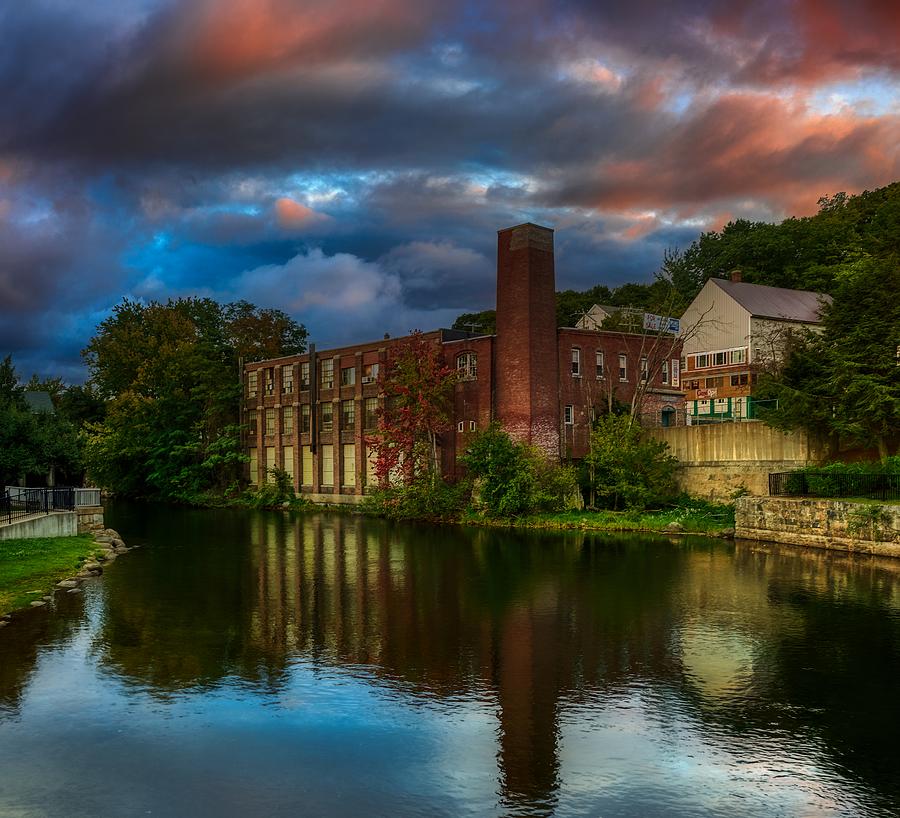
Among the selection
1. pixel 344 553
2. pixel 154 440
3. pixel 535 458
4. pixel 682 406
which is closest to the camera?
pixel 344 553

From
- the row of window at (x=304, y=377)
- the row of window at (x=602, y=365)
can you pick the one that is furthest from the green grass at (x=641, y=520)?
the row of window at (x=304, y=377)

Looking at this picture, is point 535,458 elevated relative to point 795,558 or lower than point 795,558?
elevated

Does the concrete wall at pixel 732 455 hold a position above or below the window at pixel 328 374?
below

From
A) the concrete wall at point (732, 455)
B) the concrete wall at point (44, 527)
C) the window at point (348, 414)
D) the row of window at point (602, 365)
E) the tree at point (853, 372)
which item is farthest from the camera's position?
the window at point (348, 414)

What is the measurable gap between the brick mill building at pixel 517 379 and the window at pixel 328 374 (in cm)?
7

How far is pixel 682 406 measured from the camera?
52219mm

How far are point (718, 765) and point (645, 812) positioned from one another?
1.73m

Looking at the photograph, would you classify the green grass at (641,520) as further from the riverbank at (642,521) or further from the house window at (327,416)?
the house window at (327,416)

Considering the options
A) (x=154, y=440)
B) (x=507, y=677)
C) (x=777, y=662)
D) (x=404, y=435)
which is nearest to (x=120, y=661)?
(x=507, y=677)

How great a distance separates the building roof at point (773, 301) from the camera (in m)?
61.5

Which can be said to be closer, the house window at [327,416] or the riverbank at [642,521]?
the riverbank at [642,521]

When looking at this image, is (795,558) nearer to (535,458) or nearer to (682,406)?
(535,458)

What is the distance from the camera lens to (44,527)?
1205 inches

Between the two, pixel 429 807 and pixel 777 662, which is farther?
pixel 777 662
